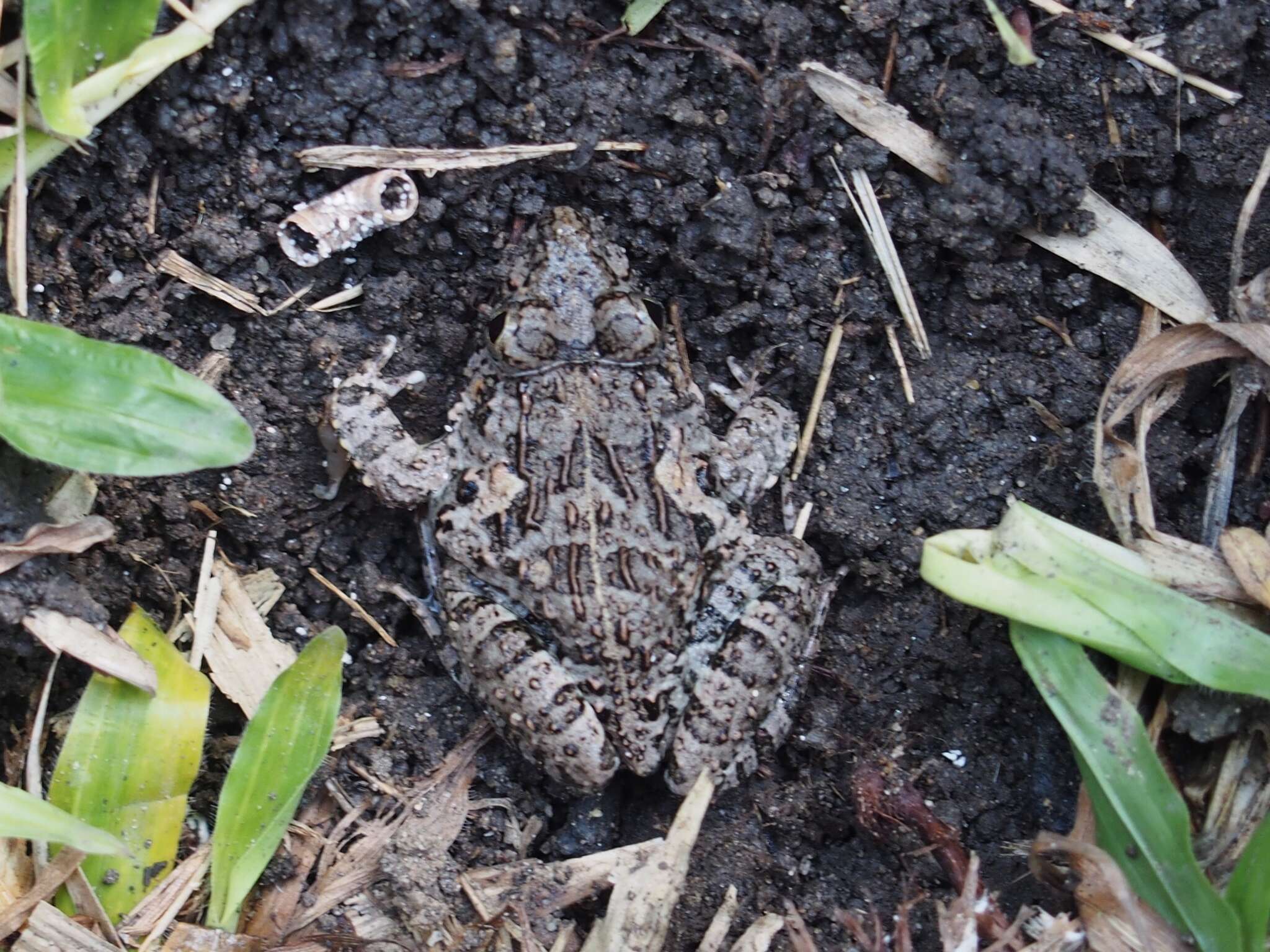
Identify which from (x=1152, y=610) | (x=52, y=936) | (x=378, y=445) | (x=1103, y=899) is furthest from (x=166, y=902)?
(x=1152, y=610)

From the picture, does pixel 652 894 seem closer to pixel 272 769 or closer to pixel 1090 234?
pixel 272 769

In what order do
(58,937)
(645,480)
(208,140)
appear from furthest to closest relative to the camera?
(645,480) < (208,140) < (58,937)

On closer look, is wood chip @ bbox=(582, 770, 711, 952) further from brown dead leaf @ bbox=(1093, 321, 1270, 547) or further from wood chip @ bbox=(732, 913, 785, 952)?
brown dead leaf @ bbox=(1093, 321, 1270, 547)

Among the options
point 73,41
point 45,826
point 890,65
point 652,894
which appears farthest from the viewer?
point 890,65

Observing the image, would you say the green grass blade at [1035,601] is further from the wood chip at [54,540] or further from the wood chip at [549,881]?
the wood chip at [54,540]

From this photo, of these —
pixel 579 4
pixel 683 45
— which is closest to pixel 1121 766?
pixel 683 45

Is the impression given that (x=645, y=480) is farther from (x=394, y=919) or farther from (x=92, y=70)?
(x=92, y=70)

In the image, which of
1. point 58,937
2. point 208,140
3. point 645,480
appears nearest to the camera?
point 58,937
